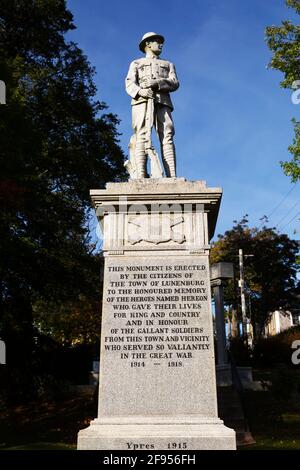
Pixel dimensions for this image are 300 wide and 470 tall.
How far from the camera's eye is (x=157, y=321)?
271 inches

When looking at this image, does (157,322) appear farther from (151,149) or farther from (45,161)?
(45,161)

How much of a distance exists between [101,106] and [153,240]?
2091 centimetres

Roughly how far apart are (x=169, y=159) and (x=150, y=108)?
886 millimetres

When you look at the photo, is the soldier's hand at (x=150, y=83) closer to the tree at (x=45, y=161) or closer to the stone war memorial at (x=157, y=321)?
the stone war memorial at (x=157, y=321)

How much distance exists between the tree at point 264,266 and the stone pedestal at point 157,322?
4238 centimetres

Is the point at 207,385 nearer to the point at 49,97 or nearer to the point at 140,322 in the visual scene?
A: the point at 140,322

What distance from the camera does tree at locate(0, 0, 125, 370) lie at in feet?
57.4

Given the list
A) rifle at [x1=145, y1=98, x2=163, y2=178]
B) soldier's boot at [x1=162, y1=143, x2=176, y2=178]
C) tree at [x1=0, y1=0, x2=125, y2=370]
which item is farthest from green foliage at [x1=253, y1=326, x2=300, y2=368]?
rifle at [x1=145, y1=98, x2=163, y2=178]

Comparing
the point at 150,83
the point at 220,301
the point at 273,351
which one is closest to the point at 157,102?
the point at 150,83

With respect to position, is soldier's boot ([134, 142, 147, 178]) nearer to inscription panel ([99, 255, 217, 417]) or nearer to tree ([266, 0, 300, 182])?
inscription panel ([99, 255, 217, 417])

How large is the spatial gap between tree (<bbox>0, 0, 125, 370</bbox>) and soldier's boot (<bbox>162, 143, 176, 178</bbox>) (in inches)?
323

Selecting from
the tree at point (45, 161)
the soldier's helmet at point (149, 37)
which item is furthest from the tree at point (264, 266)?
the soldier's helmet at point (149, 37)
